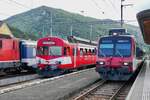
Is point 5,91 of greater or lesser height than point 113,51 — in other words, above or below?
below

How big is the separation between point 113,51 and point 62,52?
5607 mm

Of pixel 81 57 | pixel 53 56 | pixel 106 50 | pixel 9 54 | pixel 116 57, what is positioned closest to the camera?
pixel 116 57

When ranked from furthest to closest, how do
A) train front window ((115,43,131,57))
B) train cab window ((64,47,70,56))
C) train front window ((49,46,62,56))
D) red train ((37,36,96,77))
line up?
train cab window ((64,47,70,56))
train front window ((49,46,62,56))
red train ((37,36,96,77))
train front window ((115,43,131,57))

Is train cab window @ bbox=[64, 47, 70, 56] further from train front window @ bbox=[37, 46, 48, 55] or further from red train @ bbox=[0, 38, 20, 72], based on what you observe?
red train @ bbox=[0, 38, 20, 72]

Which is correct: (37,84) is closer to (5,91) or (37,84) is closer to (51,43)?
(5,91)

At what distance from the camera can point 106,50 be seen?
72.9 feet

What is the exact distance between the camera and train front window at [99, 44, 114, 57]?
22013 millimetres

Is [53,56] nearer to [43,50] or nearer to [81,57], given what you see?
[43,50]

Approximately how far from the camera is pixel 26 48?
30312mm

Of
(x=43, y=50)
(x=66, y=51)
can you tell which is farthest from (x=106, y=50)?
(x=43, y=50)

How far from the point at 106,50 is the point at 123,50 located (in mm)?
1098

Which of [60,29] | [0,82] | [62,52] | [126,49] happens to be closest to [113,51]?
[126,49]

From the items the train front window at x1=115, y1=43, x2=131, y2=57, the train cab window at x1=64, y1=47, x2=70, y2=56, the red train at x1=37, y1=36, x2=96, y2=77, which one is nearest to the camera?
the train front window at x1=115, y1=43, x2=131, y2=57

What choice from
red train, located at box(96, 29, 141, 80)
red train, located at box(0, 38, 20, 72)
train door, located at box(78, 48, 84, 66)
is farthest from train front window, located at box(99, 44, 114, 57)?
train door, located at box(78, 48, 84, 66)
